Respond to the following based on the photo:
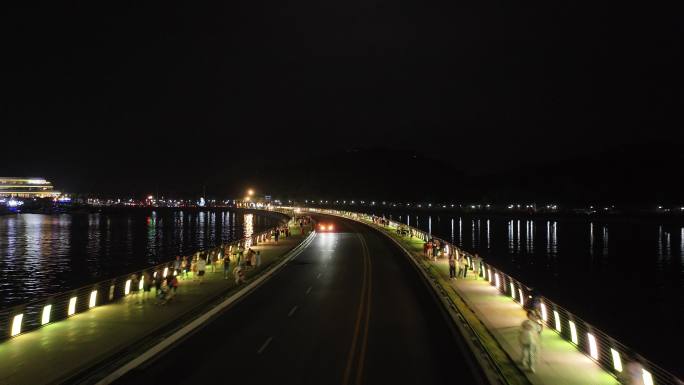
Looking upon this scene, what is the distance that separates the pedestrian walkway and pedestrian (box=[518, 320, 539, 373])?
13.0 meters

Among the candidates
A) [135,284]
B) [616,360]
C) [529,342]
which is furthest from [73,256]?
[616,360]

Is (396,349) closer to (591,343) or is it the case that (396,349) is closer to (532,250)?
(591,343)

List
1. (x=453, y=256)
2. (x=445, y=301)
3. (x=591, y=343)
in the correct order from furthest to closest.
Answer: (x=453, y=256)
(x=445, y=301)
(x=591, y=343)

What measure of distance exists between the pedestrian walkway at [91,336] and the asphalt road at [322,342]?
5.90ft

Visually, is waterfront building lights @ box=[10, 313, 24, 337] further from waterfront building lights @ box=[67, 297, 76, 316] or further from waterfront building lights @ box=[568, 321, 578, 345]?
waterfront building lights @ box=[568, 321, 578, 345]

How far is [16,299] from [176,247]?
51699 mm

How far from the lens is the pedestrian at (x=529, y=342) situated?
56.1 feet

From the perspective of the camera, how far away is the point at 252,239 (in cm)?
6612

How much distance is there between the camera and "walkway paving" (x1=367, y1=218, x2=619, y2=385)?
55.7 feet

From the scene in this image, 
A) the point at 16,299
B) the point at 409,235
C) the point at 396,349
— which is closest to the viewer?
the point at 396,349

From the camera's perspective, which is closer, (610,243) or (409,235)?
(409,235)

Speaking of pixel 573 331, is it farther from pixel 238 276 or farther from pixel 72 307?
pixel 72 307

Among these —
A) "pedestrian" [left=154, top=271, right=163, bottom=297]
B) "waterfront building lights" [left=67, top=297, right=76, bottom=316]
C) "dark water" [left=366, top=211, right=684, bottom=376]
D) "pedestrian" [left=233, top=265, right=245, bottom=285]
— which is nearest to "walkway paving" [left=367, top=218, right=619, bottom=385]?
"dark water" [left=366, top=211, right=684, bottom=376]

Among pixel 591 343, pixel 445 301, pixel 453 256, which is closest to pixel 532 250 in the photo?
pixel 453 256
